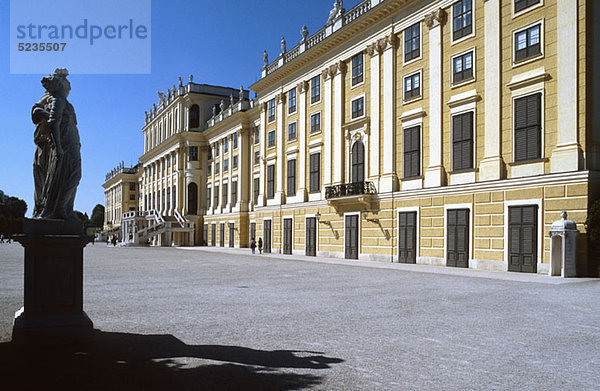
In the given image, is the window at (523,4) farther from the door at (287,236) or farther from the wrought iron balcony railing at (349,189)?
the door at (287,236)

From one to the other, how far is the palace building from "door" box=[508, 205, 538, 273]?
0.17ft

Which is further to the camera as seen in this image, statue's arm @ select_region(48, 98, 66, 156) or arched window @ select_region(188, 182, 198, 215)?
arched window @ select_region(188, 182, 198, 215)

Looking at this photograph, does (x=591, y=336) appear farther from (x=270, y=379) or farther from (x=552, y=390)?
(x=270, y=379)

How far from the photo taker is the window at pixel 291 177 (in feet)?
138

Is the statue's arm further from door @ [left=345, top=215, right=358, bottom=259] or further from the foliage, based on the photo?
the foliage

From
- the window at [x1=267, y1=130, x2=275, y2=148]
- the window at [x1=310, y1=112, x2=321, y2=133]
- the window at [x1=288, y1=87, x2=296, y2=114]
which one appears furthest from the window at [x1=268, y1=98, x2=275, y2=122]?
the window at [x1=310, y1=112, x2=321, y2=133]

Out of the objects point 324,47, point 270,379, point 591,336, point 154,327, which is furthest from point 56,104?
point 324,47

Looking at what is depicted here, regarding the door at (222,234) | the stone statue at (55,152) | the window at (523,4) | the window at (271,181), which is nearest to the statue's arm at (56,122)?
the stone statue at (55,152)

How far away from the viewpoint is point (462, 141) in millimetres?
26172

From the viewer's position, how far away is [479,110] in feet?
82.9

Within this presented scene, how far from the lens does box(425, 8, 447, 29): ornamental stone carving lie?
2773 centimetres

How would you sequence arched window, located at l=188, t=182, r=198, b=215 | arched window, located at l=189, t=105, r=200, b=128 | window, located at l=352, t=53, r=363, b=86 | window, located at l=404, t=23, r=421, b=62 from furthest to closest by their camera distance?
arched window, located at l=189, t=105, r=200, b=128 < arched window, located at l=188, t=182, r=198, b=215 < window, located at l=352, t=53, r=363, b=86 < window, located at l=404, t=23, r=421, b=62

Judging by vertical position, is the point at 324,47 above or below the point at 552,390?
above

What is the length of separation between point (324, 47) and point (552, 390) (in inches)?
1352
